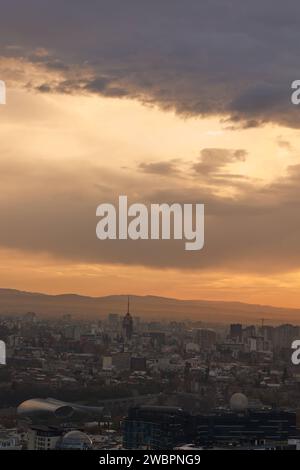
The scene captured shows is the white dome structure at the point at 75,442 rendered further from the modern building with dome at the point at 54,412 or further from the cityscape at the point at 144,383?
the modern building with dome at the point at 54,412

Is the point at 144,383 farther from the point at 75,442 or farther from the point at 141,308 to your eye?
the point at 75,442

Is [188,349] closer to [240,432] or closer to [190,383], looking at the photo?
[190,383]

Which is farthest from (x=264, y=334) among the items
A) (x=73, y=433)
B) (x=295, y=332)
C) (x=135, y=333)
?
(x=73, y=433)

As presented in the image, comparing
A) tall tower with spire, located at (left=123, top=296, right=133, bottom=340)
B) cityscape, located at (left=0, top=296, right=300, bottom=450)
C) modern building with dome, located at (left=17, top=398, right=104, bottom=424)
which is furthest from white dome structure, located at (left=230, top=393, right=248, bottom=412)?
tall tower with spire, located at (left=123, top=296, right=133, bottom=340)

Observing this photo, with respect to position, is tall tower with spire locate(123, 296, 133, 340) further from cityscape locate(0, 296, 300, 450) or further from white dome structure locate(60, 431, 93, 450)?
white dome structure locate(60, 431, 93, 450)

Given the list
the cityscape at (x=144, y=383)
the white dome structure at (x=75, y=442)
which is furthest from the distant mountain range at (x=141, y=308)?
the white dome structure at (x=75, y=442)
